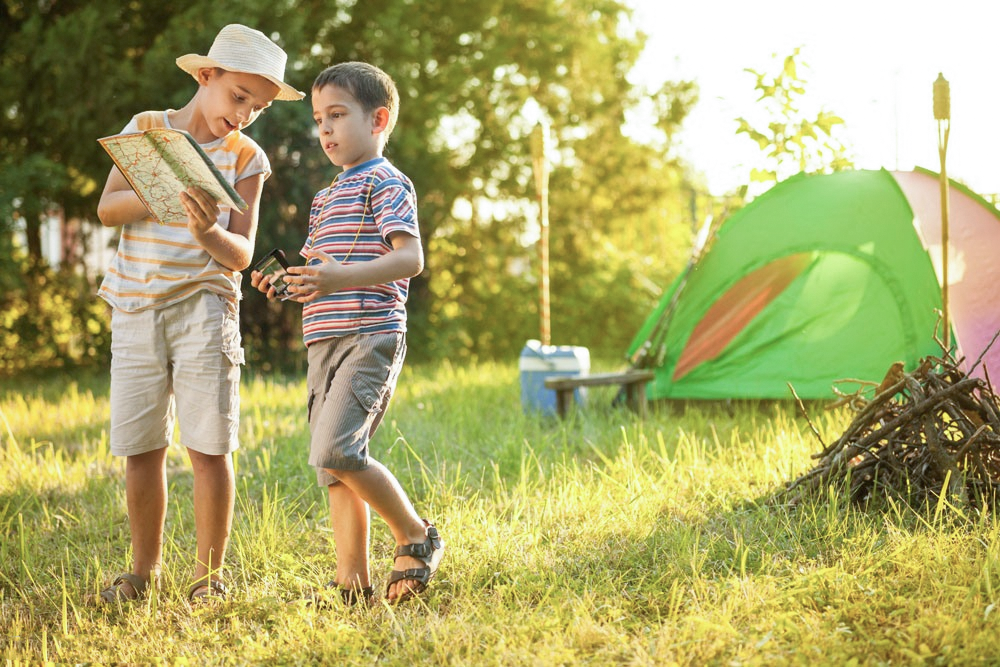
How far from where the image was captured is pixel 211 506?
2.68m

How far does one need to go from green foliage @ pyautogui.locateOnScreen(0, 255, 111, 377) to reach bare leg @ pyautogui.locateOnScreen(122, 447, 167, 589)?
18.6 feet

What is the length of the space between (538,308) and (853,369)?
4589 mm

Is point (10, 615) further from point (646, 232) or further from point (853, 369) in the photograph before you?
point (646, 232)

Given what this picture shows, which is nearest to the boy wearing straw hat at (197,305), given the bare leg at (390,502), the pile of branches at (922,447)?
the bare leg at (390,502)

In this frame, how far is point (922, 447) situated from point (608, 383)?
7.02 ft

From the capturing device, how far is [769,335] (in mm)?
5660

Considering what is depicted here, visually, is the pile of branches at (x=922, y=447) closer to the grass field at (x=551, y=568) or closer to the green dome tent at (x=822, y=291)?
Answer: the grass field at (x=551, y=568)

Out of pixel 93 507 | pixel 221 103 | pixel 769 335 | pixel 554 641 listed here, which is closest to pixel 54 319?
pixel 93 507

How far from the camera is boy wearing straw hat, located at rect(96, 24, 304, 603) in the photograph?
8.62 ft

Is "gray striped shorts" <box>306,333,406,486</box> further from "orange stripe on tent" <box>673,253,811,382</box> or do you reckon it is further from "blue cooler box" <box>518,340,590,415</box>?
"orange stripe on tent" <box>673,253,811,382</box>

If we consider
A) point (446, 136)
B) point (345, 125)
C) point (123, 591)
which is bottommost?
point (123, 591)

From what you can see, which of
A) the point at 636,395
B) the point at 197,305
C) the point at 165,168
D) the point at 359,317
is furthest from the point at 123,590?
the point at 636,395

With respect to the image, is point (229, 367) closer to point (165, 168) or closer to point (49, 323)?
point (165, 168)

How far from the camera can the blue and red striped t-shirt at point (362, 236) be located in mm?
2488
